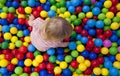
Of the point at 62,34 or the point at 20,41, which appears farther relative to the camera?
the point at 20,41

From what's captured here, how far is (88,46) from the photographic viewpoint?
1.46m

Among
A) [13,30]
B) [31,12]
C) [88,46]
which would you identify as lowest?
[88,46]

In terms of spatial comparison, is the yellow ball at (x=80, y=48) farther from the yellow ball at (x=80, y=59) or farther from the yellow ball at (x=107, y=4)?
the yellow ball at (x=107, y=4)

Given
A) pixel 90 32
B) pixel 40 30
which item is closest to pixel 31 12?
pixel 40 30

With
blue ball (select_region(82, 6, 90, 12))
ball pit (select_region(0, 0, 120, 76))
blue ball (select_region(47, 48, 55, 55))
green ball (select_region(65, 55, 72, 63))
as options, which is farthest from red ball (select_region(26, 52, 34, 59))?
blue ball (select_region(82, 6, 90, 12))

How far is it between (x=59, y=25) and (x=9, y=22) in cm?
49

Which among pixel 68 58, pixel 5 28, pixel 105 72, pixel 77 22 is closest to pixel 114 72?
pixel 105 72

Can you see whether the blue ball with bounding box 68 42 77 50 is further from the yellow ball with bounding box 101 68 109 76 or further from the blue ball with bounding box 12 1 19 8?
the blue ball with bounding box 12 1 19 8

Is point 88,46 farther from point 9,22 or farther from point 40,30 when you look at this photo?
point 9,22

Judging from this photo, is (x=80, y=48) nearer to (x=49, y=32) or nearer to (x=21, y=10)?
(x=49, y=32)

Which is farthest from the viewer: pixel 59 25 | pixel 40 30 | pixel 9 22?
pixel 9 22

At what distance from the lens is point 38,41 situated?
1433mm

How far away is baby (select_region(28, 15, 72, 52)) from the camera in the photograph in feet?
4.05

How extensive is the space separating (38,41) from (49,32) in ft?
0.68
